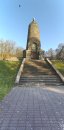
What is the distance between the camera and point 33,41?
109ft

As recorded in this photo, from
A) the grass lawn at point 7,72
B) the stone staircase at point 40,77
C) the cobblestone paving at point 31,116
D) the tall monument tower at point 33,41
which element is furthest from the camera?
the tall monument tower at point 33,41

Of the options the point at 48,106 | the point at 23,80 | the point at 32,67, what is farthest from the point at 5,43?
the point at 48,106

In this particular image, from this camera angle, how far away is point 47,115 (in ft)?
21.6

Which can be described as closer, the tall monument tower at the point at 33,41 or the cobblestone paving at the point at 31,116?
the cobblestone paving at the point at 31,116

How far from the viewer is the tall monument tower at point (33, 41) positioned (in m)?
32.5

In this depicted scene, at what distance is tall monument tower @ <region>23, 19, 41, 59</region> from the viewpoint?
32.5 metres

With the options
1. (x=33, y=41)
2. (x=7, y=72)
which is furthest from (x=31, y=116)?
(x=33, y=41)

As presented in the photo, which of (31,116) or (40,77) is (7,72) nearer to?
(40,77)

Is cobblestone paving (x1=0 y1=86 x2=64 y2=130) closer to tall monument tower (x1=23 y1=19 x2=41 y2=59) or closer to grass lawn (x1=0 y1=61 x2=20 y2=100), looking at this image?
grass lawn (x1=0 y1=61 x2=20 y2=100)

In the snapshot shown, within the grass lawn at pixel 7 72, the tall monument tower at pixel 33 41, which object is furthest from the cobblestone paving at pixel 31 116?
the tall monument tower at pixel 33 41

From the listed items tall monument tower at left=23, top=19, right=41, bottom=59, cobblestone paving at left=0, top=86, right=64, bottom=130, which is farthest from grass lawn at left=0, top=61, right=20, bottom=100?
tall monument tower at left=23, top=19, right=41, bottom=59

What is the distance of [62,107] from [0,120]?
263cm

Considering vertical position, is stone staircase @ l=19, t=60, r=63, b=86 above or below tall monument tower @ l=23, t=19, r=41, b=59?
below

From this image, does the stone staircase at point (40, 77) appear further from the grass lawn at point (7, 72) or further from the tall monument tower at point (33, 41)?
the tall monument tower at point (33, 41)
